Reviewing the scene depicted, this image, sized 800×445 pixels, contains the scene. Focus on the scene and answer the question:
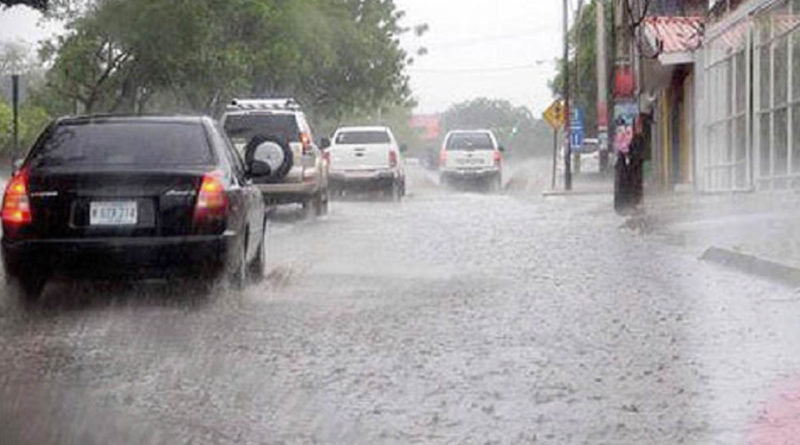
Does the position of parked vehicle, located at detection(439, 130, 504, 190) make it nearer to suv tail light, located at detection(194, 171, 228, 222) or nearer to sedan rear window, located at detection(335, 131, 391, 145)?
sedan rear window, located at detection(335, 131, 391, 145)

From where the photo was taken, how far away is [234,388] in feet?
26.8

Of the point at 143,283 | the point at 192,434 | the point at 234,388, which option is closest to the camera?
the point at 192,434

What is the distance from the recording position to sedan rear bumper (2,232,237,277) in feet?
35.2

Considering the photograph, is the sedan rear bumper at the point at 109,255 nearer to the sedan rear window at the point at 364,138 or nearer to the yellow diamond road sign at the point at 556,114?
the sedan rear window at the point at 364,138

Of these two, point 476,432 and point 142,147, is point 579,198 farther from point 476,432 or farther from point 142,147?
point 476,432

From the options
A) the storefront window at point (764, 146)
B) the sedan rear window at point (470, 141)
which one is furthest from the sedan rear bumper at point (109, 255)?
the sedan rear window at point (470, 141)

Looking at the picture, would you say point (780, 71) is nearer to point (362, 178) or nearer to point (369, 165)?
point (369, 165)

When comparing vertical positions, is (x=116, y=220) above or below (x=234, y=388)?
above

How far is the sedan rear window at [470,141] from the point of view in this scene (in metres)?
40.4

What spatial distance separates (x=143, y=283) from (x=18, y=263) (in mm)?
1519

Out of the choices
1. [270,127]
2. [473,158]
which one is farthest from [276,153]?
[473,158]

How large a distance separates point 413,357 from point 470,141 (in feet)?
104

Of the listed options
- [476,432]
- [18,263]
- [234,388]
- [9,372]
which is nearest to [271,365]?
[234,388]

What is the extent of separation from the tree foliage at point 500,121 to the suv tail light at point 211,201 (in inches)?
2523
